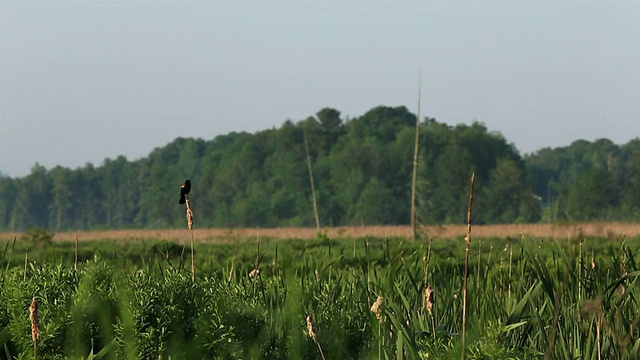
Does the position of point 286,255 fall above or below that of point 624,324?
above

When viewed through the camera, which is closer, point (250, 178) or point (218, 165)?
point (250, 178)

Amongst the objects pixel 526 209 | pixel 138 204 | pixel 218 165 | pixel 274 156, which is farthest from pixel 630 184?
pixel 138 204

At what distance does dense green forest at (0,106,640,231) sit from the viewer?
74125 mm

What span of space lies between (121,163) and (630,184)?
7179 centimetres

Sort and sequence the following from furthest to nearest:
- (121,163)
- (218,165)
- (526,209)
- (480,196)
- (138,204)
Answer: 1. (121,163)
2. (138,204)
3. (218,165)
4. (480,196)
5. (526,209)

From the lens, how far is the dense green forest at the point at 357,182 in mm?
74125

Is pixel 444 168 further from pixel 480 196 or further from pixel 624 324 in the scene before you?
pixel 624 324

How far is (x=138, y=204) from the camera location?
11025 cm

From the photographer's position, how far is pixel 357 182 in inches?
3147

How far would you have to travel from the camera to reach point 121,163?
4870 inches

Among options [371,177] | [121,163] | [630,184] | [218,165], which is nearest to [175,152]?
[121,163]

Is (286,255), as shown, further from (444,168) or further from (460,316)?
(444,168)

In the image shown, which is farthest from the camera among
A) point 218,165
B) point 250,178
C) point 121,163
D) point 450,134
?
point 121,163

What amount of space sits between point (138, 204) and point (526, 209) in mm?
55183
